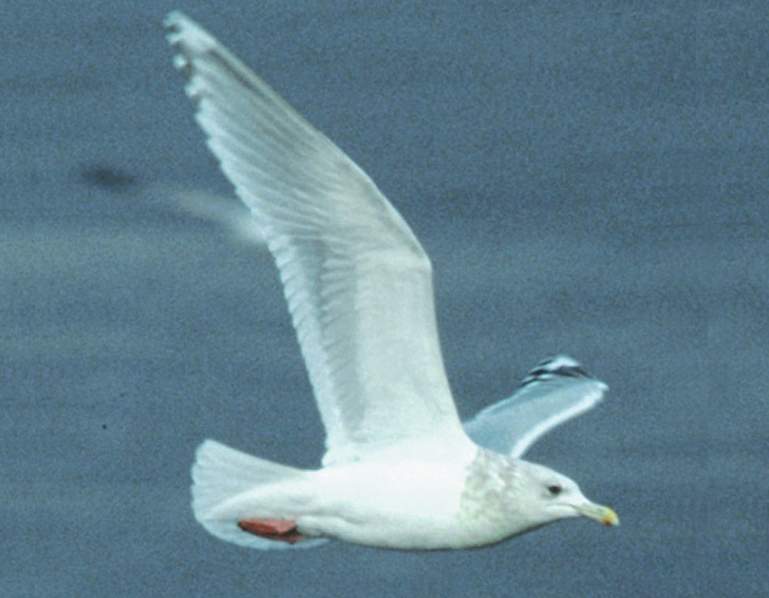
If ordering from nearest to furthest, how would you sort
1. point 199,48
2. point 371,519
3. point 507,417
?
1. point 199,48
2. point 371,519
3. point 507,417

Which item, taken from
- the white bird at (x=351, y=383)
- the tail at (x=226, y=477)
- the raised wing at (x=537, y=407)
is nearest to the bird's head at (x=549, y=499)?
the white bird at (x=351, y=383)

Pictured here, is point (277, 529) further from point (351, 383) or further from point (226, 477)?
point (351, 383)

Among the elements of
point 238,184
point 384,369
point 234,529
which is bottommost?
point 234,529

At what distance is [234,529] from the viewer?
5352 millimetres

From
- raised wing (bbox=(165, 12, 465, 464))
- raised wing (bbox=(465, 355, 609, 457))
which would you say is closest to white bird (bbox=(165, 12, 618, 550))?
raised wing (bbox=(165, 12, 465, 464))

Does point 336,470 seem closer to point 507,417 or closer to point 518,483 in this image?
point 518,483

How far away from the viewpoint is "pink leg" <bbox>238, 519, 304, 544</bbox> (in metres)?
5.21

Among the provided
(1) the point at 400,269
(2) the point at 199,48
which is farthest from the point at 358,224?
(2) the point at 199,48

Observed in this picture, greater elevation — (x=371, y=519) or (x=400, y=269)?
(x=400, y=269)

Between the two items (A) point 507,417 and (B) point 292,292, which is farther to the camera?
(A) point 507,417

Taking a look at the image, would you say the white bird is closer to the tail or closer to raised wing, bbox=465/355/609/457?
the tail

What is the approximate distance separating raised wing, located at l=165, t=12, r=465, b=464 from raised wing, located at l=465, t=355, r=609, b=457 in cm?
49

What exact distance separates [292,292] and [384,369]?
23 cm

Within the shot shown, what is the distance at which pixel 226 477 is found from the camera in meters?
5.26
